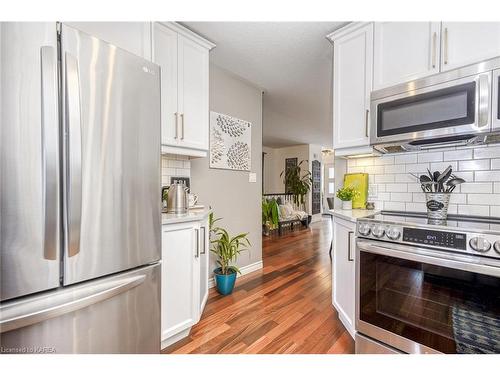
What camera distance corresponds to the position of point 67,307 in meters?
0.86

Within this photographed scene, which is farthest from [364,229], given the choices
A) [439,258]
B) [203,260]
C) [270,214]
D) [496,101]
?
[270,214]

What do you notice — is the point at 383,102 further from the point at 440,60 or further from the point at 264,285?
the point at 264,285

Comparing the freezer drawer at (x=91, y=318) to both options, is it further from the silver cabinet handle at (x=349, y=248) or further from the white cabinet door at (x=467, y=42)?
the white cabinet door at (x=467, y=42)

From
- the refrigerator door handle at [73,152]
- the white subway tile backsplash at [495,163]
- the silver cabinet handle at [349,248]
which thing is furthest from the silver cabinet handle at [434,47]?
the refrigerator door handle at [73,152]

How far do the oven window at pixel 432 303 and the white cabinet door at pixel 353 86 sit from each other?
0.96m

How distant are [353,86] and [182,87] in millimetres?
1430

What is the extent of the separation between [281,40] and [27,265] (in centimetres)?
239

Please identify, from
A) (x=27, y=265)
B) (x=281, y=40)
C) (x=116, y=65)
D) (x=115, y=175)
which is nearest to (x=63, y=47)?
(x=116, y=65)

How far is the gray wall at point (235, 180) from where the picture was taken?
2549 mm

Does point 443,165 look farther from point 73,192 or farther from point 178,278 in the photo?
point 73,192

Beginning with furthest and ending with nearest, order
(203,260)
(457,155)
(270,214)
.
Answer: (270,214), (203,260), (457,155)

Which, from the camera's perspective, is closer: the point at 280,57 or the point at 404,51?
the point at 404,51

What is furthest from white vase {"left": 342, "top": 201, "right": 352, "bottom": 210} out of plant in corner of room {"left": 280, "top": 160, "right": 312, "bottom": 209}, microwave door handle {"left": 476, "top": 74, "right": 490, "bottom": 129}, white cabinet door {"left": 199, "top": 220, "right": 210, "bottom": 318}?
plant in corner of room {"left": 280, "top": 160, "right": 312, "bottom": 209}

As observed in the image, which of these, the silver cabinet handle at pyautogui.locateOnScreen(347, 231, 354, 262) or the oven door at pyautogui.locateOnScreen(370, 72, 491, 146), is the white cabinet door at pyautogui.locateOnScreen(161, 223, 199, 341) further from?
the oven door at pyautogui.locateOnScreen(370, 72, 491, 146)
